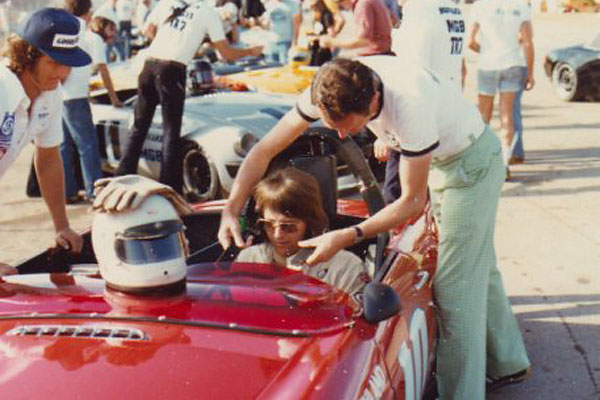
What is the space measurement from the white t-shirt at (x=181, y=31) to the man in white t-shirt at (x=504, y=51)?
7.95 ft

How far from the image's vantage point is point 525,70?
7496 mm

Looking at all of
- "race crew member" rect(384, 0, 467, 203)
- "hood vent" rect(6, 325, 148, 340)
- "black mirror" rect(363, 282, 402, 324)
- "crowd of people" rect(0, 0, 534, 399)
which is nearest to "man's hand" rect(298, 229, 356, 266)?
"crowd of people" rect(0, 0, 534, 399)

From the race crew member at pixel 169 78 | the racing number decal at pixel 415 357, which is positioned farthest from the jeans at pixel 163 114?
the racing number decal at pixel 415 357

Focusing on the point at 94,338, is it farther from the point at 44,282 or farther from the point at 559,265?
the point at 559,265

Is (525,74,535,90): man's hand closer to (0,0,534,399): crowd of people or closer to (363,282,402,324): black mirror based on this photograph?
(0,0,534,399): crowd of people

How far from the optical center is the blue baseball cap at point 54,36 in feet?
10.3

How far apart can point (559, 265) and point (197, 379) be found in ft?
12.8

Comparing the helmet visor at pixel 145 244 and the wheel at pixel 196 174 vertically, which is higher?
the helmet visor at pixel 145 244

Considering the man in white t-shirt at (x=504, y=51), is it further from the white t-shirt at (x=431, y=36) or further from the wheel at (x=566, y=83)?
the wheel at (x=566, y=83)

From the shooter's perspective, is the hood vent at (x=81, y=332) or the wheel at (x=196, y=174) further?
the wheel at (x=196, y=174)

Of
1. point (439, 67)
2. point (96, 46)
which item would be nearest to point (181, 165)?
point (96, 46)

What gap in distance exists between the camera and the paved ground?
4172 millimetres

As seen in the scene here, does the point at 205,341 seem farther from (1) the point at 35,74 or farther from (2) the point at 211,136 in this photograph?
(2) the point at 211,136

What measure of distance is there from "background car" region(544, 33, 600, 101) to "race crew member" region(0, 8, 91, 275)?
9998mm
